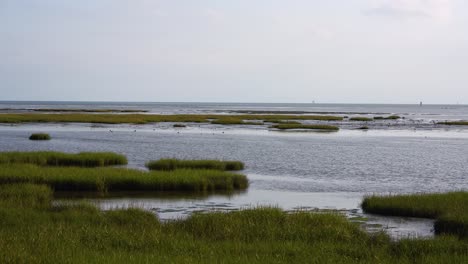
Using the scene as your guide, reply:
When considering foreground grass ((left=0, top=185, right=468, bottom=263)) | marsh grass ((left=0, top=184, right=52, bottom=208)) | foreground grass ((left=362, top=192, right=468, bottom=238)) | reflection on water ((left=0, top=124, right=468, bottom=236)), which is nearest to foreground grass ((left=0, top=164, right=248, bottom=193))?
reflection on water ((left=0, top=124, right=468, bottom=236))

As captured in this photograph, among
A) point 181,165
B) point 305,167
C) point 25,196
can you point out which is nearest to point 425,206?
point 25,196

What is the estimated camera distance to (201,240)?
14047mm

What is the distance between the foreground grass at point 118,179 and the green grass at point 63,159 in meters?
4.64

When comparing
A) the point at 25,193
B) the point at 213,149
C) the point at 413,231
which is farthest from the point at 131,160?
the point at 413,231

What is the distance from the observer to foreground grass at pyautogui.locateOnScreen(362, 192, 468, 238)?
59.3ft

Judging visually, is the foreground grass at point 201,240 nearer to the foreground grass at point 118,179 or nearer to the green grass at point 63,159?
the foreground grass at point 118,179

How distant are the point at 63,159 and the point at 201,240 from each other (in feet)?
69.0

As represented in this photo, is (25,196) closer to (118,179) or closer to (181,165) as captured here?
(118,179)

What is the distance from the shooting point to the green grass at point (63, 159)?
105ft

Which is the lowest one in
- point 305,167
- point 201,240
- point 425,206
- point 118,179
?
point 305,167

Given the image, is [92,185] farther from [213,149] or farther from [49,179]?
[213,149]

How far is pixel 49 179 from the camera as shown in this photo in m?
24.8

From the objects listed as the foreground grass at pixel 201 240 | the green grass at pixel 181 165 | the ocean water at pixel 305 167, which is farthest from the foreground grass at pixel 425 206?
the green grass at pixel 181 165

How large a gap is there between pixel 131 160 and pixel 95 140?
17.8 m
